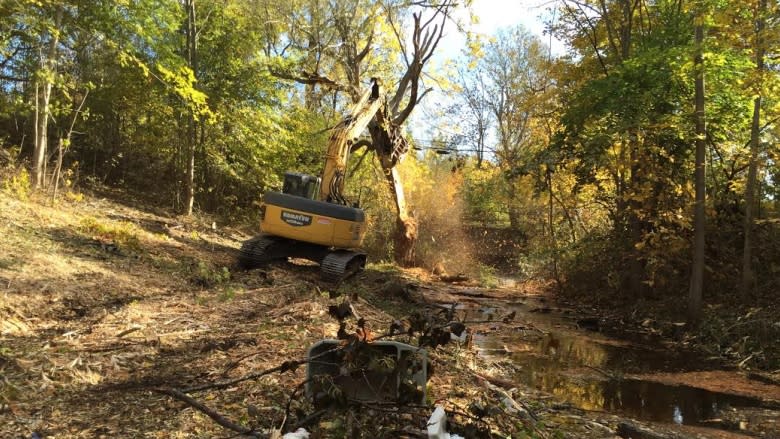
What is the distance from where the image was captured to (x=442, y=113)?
30219 millimetres

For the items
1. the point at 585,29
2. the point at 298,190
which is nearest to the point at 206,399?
the point at 298,190

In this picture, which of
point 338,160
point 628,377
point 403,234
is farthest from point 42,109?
point 628,377

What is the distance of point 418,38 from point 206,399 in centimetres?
1610

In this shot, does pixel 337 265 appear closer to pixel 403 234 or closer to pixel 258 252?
pixel 258 252

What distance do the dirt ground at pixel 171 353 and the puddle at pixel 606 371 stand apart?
68 cm

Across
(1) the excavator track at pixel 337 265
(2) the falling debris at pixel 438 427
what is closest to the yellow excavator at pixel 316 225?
(1) the excavator track at pixel 337 265

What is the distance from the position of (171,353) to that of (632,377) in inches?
213

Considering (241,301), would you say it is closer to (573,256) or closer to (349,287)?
(349,287)

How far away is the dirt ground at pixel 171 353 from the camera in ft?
11.6

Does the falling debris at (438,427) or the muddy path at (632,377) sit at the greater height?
the falling debris at (438,427)

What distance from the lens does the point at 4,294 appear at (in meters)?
6.54

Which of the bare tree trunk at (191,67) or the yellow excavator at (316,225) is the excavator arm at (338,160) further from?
the bare tree trunk at (191,67)

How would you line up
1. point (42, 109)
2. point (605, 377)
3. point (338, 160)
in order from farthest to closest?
point (42, 109) < point (338, 160) < point (605, 377)

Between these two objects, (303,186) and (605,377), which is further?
(303,186)
